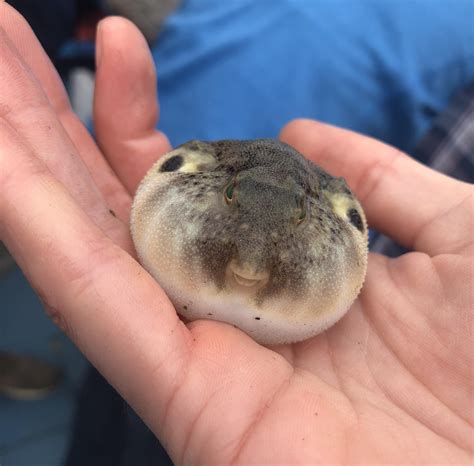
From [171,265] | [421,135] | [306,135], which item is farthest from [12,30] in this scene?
[421,135]

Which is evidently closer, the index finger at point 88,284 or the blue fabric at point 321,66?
the index finger at point 88,284

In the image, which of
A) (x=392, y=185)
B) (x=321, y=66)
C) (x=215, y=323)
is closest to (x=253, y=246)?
(x=215, y=323)

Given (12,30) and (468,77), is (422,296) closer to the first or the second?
(12,30)

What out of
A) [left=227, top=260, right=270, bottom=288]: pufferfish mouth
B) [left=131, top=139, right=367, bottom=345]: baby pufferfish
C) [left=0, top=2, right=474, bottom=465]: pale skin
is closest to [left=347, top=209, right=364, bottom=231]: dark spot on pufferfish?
[left=131, top=139, right=367, bottom=345]: baby pufferfish

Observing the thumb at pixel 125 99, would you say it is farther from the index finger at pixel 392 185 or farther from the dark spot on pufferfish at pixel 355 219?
the dark spot on pufferfish at pixel 355 219

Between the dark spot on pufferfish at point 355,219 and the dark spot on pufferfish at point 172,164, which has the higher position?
the dark spot on pufferfish at point 355,219

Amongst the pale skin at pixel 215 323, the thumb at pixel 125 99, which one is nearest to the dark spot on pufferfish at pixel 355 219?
the pale skin at pixel 215 323

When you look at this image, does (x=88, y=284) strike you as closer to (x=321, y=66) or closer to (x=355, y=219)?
(x=355, y=219)
